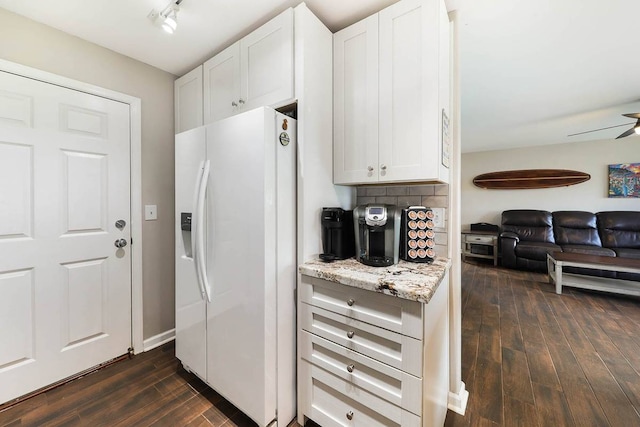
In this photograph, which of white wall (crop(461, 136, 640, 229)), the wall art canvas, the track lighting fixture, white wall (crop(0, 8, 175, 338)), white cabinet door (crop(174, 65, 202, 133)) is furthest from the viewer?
white wall (crop(461, 136, 640, 229))

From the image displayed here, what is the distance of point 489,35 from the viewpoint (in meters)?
1.79

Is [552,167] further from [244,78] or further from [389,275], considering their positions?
[244,78]

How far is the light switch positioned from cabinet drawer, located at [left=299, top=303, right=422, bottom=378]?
5.14ft

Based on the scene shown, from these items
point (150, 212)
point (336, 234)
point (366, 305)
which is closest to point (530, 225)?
point (336, 234)

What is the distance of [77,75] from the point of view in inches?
68.8

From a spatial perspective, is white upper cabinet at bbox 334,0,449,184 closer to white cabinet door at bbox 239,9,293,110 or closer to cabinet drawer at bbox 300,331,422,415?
white cabinet door at bbox 239,9,293,110

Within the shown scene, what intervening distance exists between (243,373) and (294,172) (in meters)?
1.13

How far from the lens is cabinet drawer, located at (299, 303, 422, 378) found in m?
1.01

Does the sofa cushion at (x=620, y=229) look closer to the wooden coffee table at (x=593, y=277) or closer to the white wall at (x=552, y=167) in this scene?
the white wall at (x=552, y=167)

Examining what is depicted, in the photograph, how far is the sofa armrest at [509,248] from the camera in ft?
14.9

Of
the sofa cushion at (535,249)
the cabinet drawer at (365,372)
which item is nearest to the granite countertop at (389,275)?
the cabinet drawer at (365,372)

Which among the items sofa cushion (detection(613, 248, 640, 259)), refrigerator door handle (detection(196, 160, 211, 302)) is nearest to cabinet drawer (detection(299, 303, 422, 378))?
refrigerator door handle (detection(196, 160, 211, 302))

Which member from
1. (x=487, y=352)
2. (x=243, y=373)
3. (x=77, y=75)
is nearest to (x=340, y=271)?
(x=243, y=373)

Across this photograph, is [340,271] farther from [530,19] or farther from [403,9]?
[530,19]
